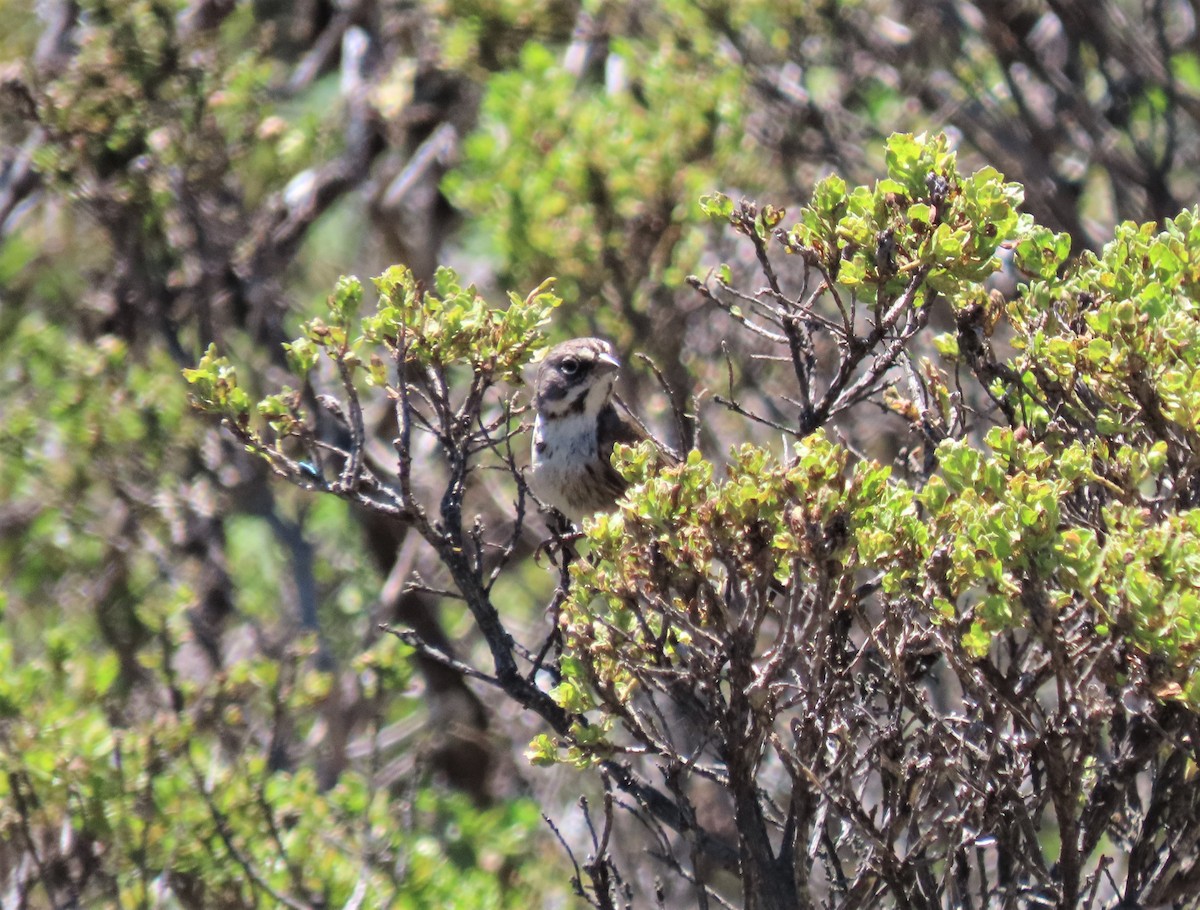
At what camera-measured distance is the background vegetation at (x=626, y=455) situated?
3.50 metres

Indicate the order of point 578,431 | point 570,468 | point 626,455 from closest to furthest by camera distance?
point 626,455 < point 570,468 < point 578,431

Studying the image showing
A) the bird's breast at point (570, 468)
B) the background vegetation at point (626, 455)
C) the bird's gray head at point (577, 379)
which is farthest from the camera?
the bird's gray head at point (577, 379)

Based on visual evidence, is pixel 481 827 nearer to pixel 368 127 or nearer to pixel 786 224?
pixel 786 224

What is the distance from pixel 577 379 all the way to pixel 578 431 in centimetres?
23

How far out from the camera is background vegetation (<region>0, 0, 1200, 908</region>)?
3.50 metres

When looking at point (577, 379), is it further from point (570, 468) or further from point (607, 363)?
point (570, 468)

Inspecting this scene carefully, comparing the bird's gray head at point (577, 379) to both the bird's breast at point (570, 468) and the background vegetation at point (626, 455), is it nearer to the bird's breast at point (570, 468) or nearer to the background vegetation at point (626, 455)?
the bird's breast at point (570, 468)

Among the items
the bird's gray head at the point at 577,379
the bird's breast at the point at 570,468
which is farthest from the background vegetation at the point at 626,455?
the bird's gray head at the point at 577,379

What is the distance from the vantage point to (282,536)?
8.41 m

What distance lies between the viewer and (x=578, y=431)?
6301 millimetres

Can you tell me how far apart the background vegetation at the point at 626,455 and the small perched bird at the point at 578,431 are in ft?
0.94

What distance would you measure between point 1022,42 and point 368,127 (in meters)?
4.41

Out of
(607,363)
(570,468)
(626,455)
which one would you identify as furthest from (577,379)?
(626,455)

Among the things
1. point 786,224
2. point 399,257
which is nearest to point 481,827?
point 786,224
